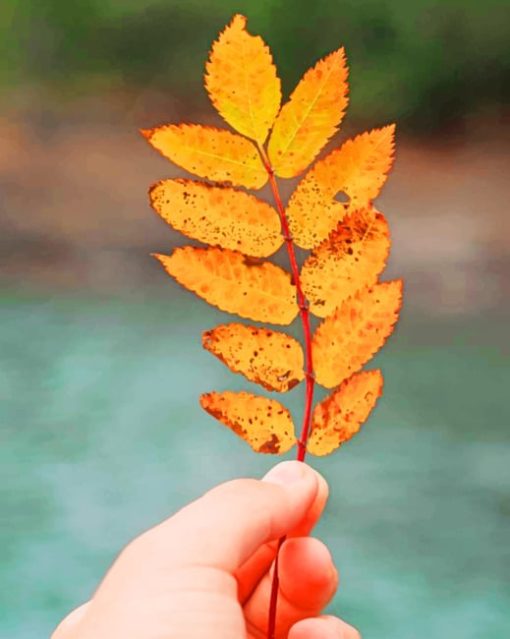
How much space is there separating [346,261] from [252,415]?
0.27ft

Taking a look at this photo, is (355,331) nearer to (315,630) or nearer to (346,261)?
(346,261)

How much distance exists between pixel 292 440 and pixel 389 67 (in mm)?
485

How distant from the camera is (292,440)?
383mm

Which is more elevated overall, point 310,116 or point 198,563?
point 310,116

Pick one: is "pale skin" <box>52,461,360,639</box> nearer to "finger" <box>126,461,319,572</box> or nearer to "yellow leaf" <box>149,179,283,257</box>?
"finger" <box>126,461,319,572</box>

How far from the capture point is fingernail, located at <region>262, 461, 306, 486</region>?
0.40 m

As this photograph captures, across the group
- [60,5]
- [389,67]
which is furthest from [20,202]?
[389,67]

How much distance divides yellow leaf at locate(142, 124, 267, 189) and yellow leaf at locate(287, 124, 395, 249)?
0.02m

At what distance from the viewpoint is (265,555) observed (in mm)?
469

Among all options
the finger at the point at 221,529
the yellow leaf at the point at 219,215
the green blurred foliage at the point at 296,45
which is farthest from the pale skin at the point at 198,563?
the green blurred foliage at the point at 296,45

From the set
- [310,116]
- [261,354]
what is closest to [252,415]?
[261,354]

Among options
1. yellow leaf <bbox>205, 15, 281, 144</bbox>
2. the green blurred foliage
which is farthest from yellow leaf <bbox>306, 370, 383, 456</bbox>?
the green blurred foliage

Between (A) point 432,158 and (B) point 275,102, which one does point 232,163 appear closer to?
(B) point 275,102

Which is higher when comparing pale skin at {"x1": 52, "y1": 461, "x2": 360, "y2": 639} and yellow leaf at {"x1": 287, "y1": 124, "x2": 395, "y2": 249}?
yellow leaf at {"x1": 287, "y1": 124, "x2": 395, "y2": 249}
